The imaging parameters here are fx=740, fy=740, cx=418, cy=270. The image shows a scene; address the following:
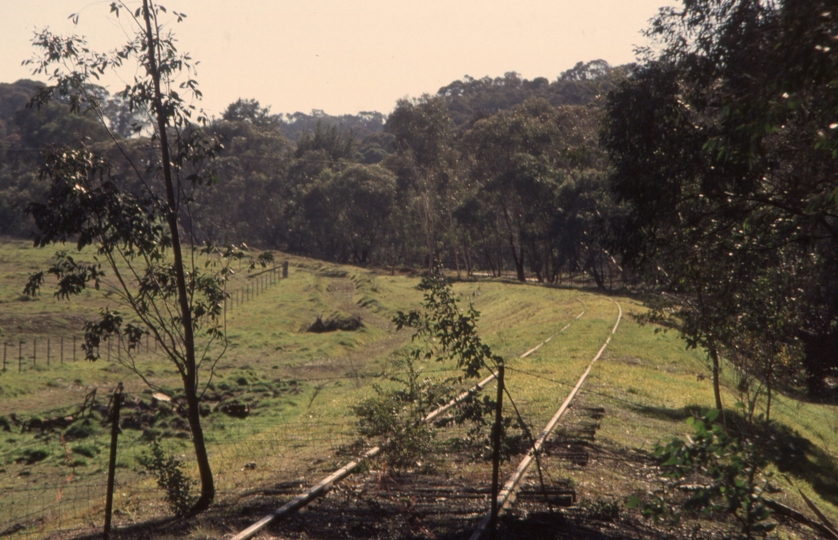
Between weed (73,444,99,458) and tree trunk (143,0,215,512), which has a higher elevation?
tree trunk (143,0,215,512)

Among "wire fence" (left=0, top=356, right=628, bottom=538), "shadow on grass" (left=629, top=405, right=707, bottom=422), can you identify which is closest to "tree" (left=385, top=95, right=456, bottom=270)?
"shadow on grass" (left=629, top=405, right=707, bottom=422)

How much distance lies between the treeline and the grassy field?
57.0 feet

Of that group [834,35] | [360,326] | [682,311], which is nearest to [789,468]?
[682,311]

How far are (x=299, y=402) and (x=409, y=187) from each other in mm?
56204

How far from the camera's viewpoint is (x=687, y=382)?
23.2 metres

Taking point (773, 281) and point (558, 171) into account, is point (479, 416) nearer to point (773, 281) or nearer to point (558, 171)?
point (773, 281)

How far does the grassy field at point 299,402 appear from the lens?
1155cm

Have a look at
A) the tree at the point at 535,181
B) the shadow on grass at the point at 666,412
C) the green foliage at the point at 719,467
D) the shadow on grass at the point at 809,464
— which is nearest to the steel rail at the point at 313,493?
the green foliage at the point at 719,467

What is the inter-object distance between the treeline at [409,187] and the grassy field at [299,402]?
57.0 ft

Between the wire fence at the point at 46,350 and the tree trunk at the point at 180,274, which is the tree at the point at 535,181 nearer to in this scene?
the wire fence at the point at 46,350

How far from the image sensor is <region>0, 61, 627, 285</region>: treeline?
5925 centimetres

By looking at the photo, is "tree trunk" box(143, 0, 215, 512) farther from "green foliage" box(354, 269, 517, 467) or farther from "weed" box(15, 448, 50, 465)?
"weed" box(15, 448, 50, 465)

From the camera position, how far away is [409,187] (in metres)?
76.4

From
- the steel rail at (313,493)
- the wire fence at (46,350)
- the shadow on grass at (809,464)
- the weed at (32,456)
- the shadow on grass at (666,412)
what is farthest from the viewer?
the wire fence at (46,350)
